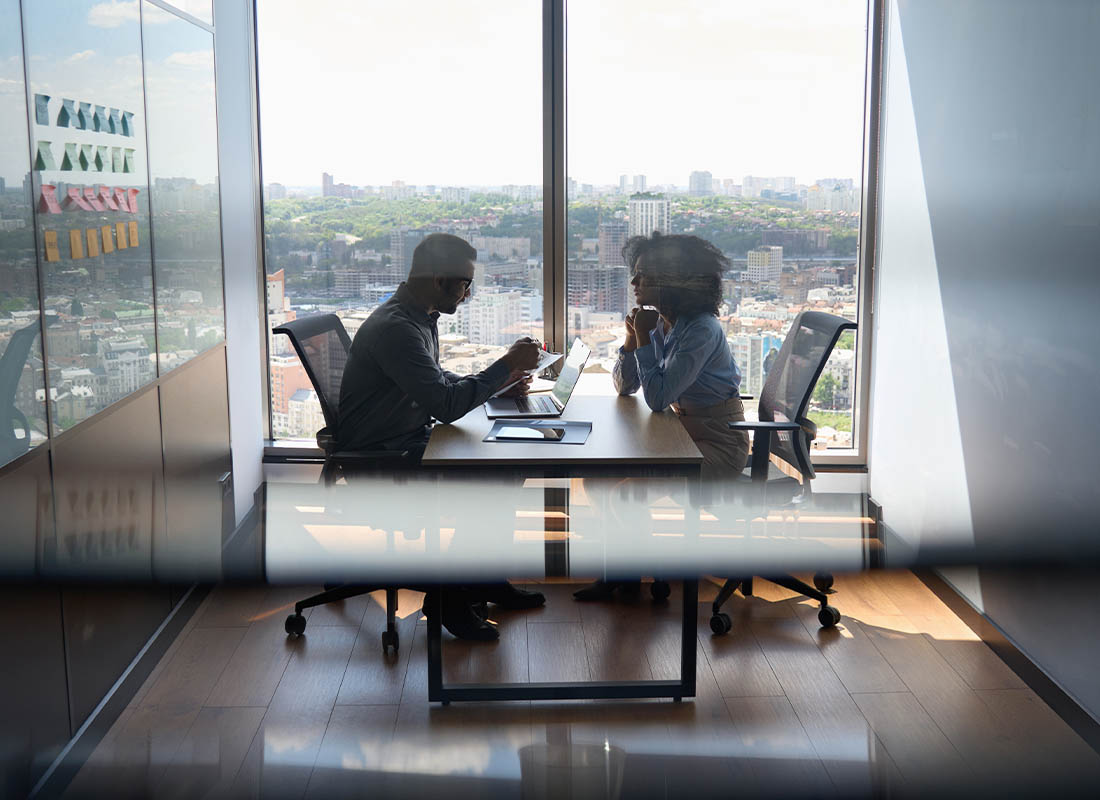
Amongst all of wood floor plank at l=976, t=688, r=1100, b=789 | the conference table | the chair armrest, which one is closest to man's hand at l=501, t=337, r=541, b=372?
the conference table

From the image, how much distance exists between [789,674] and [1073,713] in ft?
1.25

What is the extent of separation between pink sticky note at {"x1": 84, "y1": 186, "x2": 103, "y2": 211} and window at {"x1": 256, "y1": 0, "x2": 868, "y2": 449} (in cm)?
69

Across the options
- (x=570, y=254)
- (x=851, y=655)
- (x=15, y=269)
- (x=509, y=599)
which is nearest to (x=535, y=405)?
(x=509, y=599)

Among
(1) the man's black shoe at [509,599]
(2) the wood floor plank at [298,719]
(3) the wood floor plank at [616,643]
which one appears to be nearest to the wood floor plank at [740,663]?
(3) the wood floor plank at [616,643]

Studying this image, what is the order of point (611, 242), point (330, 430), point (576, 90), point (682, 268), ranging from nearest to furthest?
point (330, 430) → point (682, 268) → point (576, 90) → point (611, 242)

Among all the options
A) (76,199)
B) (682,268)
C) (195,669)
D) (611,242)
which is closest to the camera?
(76,199)

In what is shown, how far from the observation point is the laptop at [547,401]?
1.60m

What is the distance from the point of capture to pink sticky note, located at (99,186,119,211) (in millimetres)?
1213

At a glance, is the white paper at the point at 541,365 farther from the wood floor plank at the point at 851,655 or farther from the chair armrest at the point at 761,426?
the wood floor plank at the point at 851,655

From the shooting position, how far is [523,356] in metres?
1.59

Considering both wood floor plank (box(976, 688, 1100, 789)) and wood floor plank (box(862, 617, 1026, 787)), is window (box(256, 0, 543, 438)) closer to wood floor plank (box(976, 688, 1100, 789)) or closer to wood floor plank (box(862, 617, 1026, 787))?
wood floor plank (box(862, 617, 1026, 787))

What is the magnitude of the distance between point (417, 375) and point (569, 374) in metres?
0.32

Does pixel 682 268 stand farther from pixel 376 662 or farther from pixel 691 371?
pixel 376 662

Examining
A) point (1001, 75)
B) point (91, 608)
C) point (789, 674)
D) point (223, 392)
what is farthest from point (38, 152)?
point (1001, 75)
